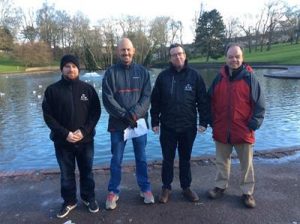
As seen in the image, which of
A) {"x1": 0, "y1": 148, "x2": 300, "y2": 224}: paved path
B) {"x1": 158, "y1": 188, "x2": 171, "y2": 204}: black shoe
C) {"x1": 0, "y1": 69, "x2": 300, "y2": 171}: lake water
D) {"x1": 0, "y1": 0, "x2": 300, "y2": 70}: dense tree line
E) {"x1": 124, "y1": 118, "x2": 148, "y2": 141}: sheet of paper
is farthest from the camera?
{"x1": 0, "y1": 0, "x2": 300, "y2": 70}: dense tree line

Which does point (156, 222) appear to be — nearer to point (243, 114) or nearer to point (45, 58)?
point (243, 114)

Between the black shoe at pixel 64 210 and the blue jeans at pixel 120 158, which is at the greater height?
the blue jeans at pixel 120 158

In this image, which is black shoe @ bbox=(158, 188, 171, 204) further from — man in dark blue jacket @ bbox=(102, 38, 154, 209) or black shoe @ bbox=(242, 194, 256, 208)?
black shoe @ bbox=(242, 194, 256, 208)

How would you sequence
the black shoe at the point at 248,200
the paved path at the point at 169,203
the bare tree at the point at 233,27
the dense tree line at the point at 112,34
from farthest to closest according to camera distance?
the bare tree at the point at 233,27 < the dense tree line at the point at 112,34 < the black shoe at the point at 248,200 < the paved path at the point at 169,203

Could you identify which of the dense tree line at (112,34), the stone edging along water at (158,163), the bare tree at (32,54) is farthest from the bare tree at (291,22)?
the stone edging along water at (158,163)

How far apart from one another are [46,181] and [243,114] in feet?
10.6

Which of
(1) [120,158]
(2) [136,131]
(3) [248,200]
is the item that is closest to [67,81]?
(2) [136,131]

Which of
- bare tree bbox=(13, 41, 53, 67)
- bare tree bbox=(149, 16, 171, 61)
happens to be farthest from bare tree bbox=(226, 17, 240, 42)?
bare tree bbox=(13, 41, 53, 67)

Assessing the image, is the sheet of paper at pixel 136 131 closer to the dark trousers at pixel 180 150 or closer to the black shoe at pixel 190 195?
the dark trousers at pixel 180 150

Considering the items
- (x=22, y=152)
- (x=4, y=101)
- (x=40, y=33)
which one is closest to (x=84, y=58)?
(x=40, y=33)

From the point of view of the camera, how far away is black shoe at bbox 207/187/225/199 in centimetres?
477

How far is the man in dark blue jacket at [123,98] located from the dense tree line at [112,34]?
190ft

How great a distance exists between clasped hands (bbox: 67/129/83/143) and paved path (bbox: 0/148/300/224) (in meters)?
0.93

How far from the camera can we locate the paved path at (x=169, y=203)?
13.9ft
